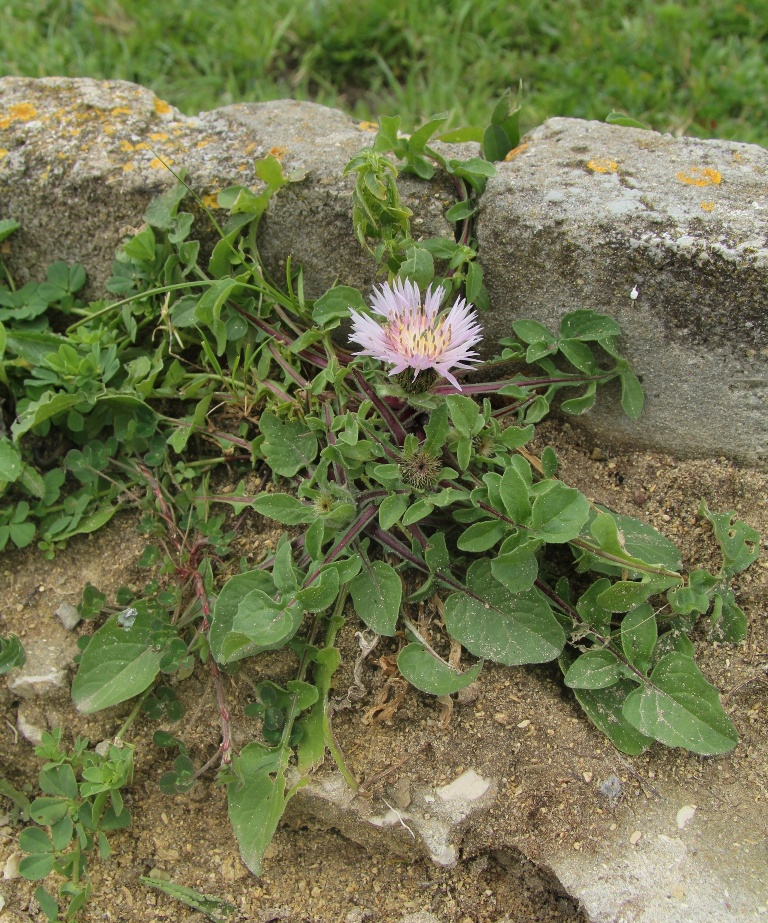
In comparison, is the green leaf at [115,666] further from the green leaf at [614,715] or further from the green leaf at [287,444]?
the green leaf at [614,715]

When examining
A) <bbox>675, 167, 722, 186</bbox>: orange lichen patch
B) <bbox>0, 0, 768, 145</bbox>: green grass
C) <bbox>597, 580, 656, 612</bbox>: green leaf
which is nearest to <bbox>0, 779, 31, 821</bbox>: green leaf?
<bbox>597, 580, 656, 612</bbox>: green leaf

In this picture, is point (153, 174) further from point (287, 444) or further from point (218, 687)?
point (218, 687)

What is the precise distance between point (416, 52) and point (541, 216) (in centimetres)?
197

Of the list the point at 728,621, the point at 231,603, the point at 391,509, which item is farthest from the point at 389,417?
the point at 728,621

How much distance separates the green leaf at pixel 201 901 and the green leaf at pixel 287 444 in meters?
0.97

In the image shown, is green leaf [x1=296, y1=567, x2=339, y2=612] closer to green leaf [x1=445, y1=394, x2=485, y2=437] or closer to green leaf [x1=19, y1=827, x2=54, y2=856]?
green leaf [x1=445, y1=394, x2=485, y2=437]

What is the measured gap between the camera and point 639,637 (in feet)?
6.55

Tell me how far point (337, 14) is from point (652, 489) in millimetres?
2644

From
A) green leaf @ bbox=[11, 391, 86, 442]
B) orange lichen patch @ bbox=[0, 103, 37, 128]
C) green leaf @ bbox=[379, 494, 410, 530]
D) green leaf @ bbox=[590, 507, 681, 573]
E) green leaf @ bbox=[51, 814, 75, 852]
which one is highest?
orange lichen patch @ bbox=[0, 103, 37, 128]

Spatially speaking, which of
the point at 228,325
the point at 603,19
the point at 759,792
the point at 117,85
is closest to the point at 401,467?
the point at 228,325

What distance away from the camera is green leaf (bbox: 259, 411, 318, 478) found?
2.20m

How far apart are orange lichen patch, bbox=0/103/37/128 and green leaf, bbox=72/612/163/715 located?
149 cm

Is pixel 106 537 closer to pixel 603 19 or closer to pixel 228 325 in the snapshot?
pixel 228 325

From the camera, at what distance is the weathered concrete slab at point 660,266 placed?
Result: 2.12 m
